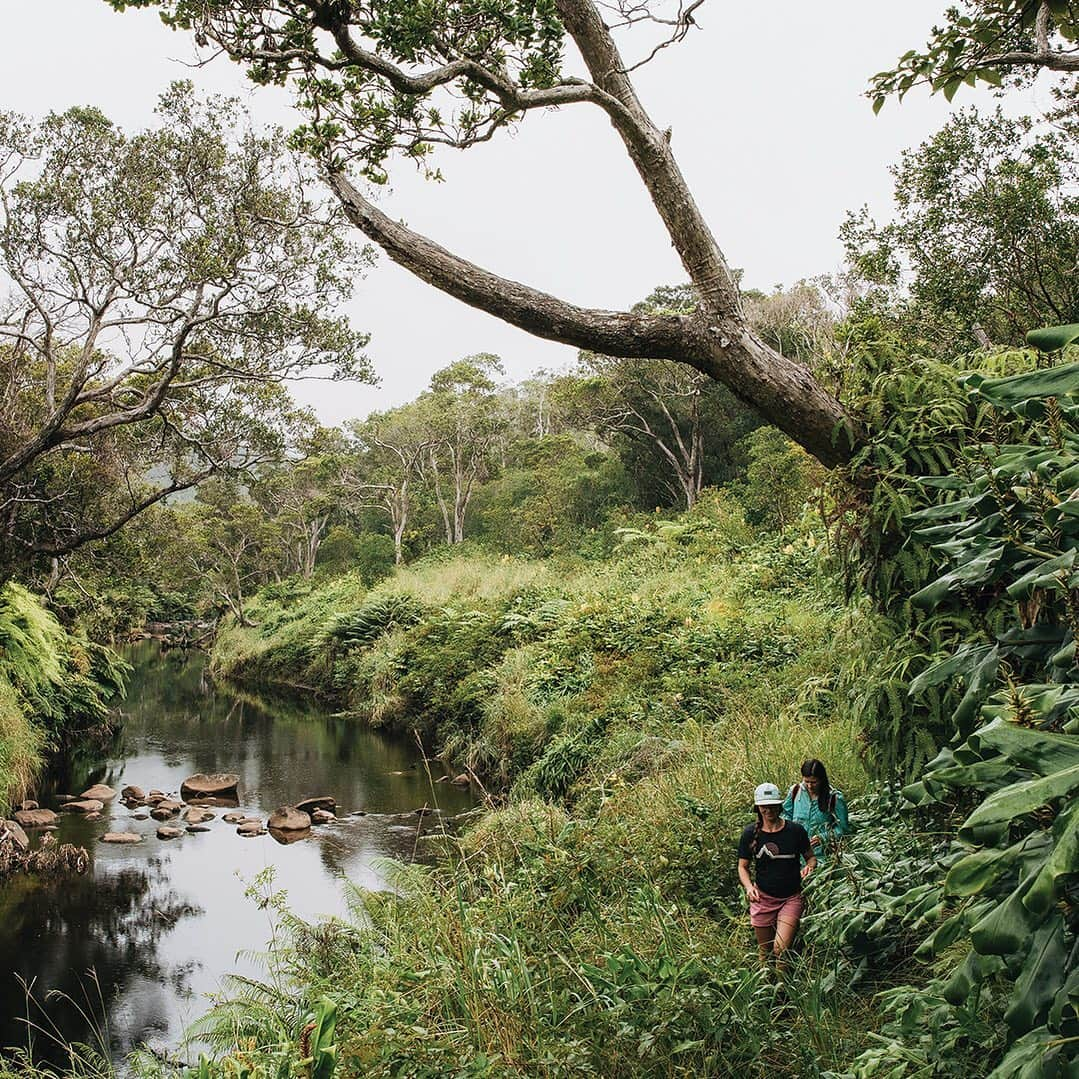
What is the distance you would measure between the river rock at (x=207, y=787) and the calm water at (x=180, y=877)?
0.31 m

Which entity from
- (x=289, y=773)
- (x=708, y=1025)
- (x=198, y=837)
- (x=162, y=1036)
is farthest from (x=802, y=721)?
(x=289, y=773)

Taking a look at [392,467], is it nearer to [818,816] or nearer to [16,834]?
[16,834]

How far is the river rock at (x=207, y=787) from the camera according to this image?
43.3 ft

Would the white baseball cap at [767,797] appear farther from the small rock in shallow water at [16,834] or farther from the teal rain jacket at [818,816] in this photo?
the small rock in shallow water at [16,834]

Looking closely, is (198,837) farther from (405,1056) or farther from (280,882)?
(405,1056)

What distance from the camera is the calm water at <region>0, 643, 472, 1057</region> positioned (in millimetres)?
7366

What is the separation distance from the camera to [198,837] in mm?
11219

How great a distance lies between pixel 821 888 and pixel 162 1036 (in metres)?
5.14

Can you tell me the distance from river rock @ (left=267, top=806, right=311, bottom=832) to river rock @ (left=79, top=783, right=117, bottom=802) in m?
2.67

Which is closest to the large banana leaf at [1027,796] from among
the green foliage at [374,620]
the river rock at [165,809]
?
the river rock at [165,809]

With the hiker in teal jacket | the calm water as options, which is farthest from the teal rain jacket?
the calm water

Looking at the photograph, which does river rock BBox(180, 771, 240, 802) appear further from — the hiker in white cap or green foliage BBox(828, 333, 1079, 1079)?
green foliage BBox(828, 333, 1079, 1079)

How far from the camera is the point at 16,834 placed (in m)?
10.2

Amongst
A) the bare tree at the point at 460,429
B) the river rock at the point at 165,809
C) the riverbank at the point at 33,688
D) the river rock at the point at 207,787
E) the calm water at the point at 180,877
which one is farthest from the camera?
the bare tree at the point at 460,429
